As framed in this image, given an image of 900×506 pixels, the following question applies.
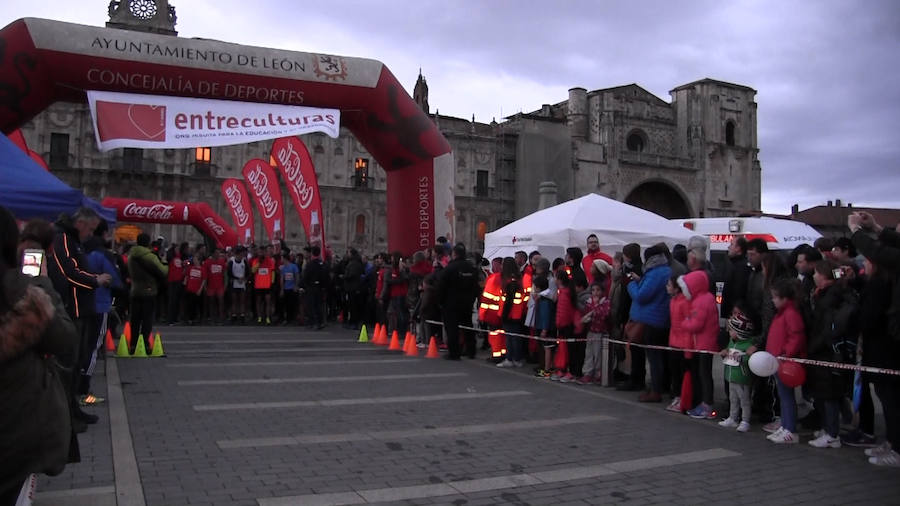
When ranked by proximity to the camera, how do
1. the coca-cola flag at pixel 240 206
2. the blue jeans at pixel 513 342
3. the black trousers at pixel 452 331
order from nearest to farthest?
the blue jeans at pixel 513 342
the black trousers at pixel 452 331
the coca-cola flag at pixel 240 206

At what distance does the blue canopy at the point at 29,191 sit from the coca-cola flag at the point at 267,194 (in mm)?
11584

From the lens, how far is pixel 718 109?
5972 centimetres

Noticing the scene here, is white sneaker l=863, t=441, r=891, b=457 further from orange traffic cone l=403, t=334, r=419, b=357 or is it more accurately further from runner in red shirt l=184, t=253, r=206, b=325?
runner in red shirt l=184, t=253, r=206, b=325

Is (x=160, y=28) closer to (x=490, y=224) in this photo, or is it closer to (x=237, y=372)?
(x=490, y=224)

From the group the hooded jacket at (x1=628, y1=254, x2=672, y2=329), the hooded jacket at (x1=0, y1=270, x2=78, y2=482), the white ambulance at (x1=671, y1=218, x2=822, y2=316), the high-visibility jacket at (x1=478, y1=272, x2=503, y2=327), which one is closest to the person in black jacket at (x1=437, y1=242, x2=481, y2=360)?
the high-visibility jacket at (x1=478, y1=272, x2=503, y2=327)

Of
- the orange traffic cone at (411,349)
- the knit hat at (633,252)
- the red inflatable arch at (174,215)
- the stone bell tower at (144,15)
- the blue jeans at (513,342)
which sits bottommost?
the orange traffic cone at (411,349)

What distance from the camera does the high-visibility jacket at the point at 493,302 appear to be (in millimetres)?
12091

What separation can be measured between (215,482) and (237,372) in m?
5.35

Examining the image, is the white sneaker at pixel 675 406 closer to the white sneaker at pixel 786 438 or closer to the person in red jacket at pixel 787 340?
the person in red jacket at pixel 787 340

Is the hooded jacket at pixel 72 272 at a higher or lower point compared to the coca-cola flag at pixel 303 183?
lower

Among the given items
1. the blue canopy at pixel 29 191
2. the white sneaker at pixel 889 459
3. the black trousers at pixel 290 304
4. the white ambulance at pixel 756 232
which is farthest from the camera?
the white ambulance at pixel 756 232

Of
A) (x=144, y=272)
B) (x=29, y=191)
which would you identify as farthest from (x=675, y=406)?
(x=29, y=191)

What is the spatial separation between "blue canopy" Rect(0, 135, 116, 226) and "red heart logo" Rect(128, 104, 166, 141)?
231 cm

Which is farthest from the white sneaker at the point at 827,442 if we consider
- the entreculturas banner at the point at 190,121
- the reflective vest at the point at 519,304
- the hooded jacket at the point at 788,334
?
the entreculturas banner at the point at 190,121
